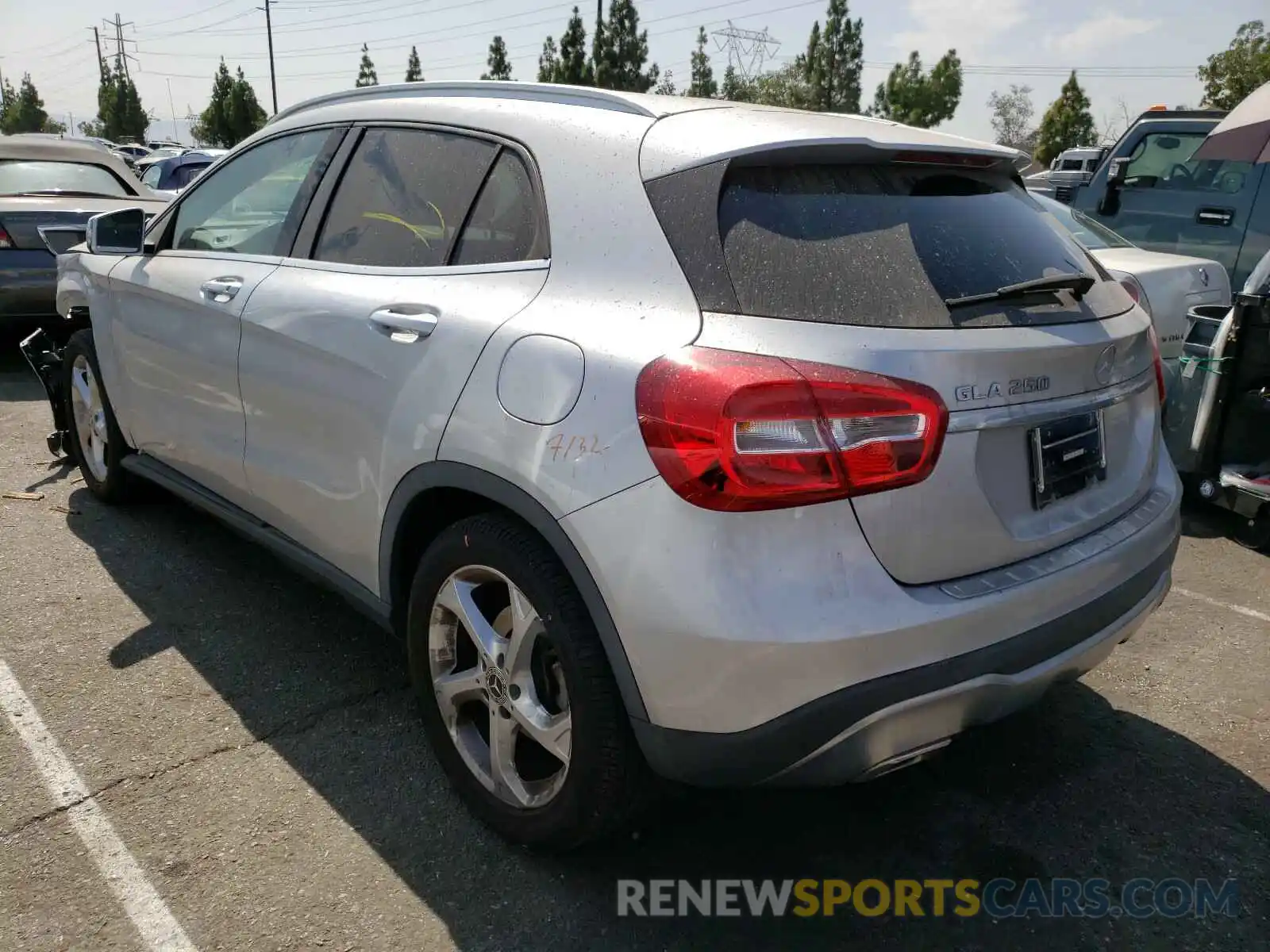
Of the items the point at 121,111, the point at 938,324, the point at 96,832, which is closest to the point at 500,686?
the point at 96,832

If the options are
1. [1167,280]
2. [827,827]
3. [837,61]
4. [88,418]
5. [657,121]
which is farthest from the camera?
[837,61]

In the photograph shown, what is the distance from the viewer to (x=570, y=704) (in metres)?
2.19

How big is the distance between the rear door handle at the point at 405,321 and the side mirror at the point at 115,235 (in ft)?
6.67

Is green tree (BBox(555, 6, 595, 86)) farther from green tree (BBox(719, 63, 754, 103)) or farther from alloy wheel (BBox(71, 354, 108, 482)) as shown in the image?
alloy wheel (BBox(71, 354, 108, 482))

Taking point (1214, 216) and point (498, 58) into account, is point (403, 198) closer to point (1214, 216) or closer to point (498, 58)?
point (1214, 216)

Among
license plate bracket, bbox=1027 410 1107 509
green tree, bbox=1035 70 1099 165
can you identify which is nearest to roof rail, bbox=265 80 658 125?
license plate bracket, bbox=1027 410 1107 509

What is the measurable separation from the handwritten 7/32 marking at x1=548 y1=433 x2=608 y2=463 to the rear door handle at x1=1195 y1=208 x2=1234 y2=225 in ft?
25.5

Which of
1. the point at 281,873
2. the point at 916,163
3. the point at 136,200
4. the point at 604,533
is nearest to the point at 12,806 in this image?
the point at 281,873

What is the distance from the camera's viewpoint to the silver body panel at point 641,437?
1.90m

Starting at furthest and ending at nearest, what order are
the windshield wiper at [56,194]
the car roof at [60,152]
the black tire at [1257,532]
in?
1. the car roof at [60,152]
2. the windshield wiper at [56,194]
3. the black tire at [1257,532]

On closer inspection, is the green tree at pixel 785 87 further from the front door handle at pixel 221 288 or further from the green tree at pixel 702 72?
the front door handle at pixel 221 288

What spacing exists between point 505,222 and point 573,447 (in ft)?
2.56

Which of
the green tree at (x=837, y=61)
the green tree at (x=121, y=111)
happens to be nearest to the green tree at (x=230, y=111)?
the green tree at (x=121, y=111)

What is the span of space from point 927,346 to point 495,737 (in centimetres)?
137
